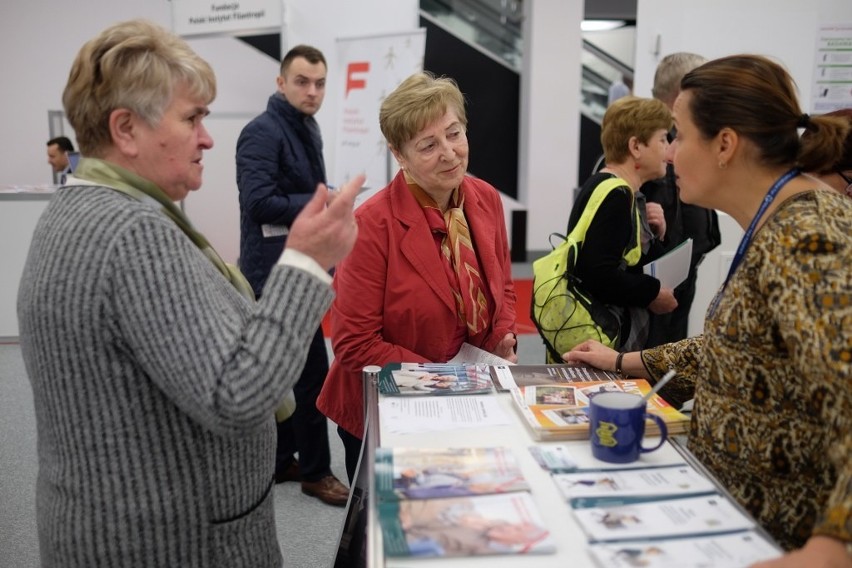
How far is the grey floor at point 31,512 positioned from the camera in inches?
101

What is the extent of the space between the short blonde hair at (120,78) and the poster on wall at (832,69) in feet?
13.5

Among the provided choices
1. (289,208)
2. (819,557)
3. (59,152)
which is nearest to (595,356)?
(819,557)

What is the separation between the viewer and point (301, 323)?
1095 millimetres

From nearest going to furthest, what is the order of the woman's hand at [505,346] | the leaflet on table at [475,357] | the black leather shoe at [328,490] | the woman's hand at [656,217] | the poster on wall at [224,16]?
the leaflet on table at [475,357] → the woman's hand at [505,346] → the woman's hand at [656,217] → the black leather shoe at [328,490] → the poster on wall at [224,16]

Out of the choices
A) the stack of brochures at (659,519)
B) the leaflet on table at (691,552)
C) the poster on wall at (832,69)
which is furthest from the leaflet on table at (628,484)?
the poster on wall at (832,69)

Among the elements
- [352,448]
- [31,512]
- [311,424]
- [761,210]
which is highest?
[761,210]

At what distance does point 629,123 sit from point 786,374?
5.07 feet

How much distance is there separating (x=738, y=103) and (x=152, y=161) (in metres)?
0.98

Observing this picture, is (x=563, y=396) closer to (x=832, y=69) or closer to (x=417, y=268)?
(x=417, y=268)

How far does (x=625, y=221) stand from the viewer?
2266mm

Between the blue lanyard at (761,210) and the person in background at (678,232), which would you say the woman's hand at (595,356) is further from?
the person in background at (678,232)

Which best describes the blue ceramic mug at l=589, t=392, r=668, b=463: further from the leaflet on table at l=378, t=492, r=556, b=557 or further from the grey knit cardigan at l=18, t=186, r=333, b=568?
the grey knit cardigan at l=18, t=186, r=333, b=568

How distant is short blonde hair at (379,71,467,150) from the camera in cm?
186

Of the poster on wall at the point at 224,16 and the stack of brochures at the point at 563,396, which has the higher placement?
the poster on wall at the point at 224,16
